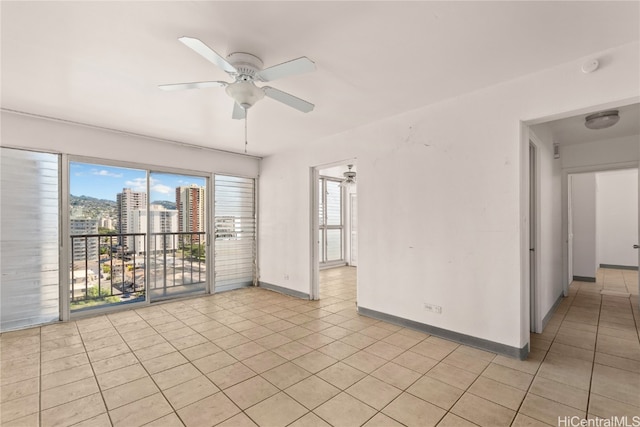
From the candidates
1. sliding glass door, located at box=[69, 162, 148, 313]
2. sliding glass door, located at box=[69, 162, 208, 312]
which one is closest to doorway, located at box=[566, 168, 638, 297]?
sliding glass door, located at box=[69, 162, 208, 312]

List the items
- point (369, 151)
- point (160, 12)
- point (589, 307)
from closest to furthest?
point (160, 12)
point (369, 151)
point (589, 307)

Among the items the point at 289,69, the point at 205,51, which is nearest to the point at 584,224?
the point at 289,69

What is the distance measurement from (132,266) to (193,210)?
131 centimetres

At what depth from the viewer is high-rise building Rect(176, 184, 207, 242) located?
5.14m

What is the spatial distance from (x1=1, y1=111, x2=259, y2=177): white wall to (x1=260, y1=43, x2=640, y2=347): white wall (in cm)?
243

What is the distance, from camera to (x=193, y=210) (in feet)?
17.2

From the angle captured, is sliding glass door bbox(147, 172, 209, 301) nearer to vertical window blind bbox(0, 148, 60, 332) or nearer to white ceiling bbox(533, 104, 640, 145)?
vertical window blind bbox(0, 148, 60, 332)

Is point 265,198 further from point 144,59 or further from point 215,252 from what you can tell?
point 144,59

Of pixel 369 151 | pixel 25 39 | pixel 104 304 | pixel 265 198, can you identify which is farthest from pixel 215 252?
pixel 25 39

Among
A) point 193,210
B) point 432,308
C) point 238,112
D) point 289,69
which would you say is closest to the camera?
point 289,69

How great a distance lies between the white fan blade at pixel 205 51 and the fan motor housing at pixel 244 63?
0.33 feet

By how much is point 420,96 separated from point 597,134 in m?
3.19

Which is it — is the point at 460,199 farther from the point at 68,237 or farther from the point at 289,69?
the point at 68,237

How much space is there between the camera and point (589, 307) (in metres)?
4.16
